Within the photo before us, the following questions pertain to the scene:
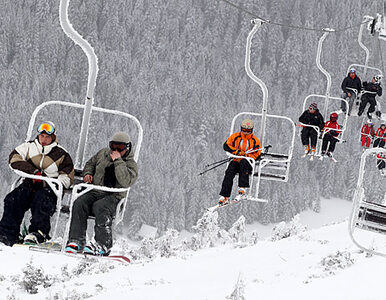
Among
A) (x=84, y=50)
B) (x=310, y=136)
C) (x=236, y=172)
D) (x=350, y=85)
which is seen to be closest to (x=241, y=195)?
(x=236, y=172)

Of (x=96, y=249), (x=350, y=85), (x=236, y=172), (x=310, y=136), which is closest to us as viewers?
(x=96, y=249)

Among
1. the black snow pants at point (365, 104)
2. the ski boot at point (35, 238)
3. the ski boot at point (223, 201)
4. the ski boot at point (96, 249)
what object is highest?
the black snow pants at point (365, 104)

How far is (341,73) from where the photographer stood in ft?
404

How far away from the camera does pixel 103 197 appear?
6.81 meters

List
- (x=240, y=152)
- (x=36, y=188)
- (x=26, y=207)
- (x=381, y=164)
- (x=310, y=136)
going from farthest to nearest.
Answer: (x=381, y=164) → (x=310, y=136) → (x=240, y=152) → (x=36, y=188) → (x=26, y=207)

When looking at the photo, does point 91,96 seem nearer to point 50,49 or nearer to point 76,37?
point 76,37

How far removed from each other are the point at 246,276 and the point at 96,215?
829cm

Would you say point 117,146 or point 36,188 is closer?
point 36,188

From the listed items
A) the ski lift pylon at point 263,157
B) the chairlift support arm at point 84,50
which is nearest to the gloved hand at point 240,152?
the ski lift pylon at point 263,157

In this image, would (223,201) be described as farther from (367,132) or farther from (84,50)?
(367,132)

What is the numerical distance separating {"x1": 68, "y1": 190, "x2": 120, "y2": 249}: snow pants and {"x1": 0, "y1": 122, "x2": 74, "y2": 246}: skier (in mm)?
227

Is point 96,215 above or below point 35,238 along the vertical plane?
above

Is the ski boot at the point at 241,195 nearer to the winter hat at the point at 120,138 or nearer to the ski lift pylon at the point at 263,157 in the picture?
the ski lift pylon at the point at 263,157

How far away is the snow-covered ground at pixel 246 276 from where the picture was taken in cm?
1192
